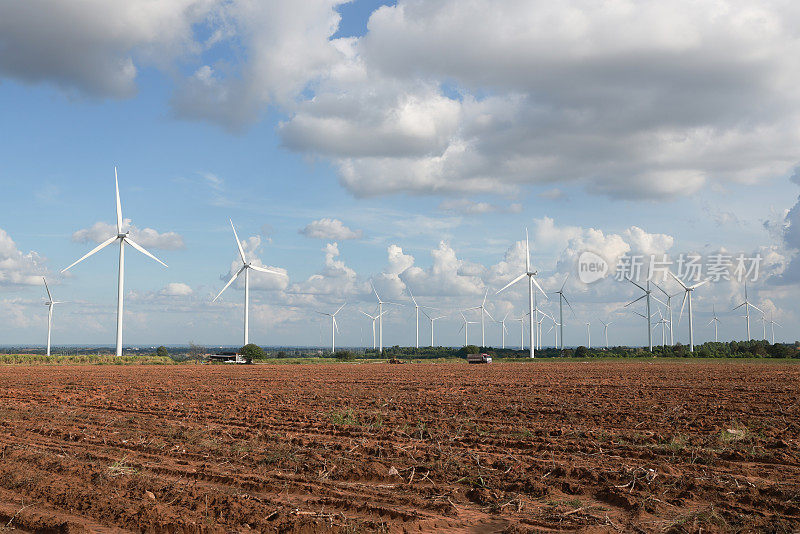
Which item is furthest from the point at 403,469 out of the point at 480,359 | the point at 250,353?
the point at 250,353

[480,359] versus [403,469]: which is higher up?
[403,469]

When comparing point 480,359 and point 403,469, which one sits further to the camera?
point 480,359

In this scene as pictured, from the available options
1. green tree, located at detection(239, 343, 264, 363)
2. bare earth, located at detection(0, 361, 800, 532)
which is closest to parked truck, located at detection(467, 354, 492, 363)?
green tree, located at detection(239, 343, 264, 363)

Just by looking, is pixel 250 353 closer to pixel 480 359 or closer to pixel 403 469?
pixel 480 359

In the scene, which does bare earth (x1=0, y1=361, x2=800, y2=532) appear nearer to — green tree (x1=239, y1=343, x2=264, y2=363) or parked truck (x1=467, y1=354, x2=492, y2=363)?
parked truck (x1=467, y1=354, x2=492, y2=363)

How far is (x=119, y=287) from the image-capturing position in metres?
82.1

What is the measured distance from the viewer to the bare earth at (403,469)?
8828 mm

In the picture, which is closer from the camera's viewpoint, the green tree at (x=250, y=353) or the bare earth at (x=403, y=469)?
the bare earth at (x=403, y=469)

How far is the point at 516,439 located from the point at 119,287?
77.5 m

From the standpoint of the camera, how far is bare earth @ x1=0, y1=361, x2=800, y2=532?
8.83 metres

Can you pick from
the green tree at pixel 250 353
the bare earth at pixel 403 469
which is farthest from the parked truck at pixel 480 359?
the bare earth at pixel 403 469

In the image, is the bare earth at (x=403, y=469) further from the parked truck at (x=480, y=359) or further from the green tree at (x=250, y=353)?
the green tree at (x=250, y=353)

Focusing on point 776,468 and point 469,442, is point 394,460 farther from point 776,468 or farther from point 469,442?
point 776,468

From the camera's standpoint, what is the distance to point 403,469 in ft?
39.7
